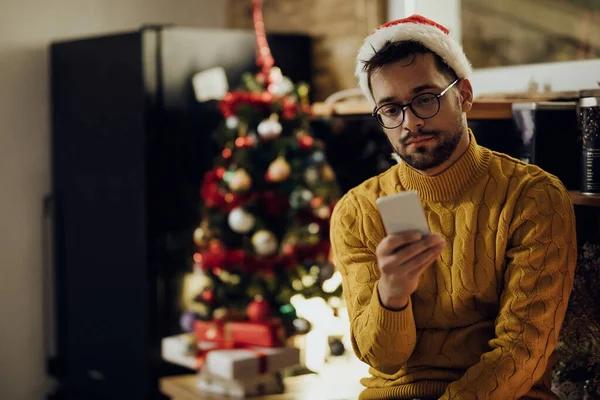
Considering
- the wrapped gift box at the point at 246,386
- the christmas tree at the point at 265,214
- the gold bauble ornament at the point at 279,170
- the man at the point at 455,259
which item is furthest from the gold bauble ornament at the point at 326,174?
the man at the point at 455,259

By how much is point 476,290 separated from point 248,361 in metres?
1.31

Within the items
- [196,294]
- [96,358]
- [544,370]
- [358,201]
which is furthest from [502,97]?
[96,358]

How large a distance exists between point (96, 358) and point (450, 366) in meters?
2.12

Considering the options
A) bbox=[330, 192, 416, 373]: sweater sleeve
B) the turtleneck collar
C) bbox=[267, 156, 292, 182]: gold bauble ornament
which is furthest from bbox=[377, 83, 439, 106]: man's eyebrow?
bbox=[267, 156, 292, 182]: gold bauble ornament

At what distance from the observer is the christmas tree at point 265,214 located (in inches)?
117

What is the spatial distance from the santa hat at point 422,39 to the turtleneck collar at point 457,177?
153 millimetres

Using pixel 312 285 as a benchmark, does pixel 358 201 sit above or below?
above

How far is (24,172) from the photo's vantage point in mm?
3727

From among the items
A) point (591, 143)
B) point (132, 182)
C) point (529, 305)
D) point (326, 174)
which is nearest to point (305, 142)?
point (326, 174)

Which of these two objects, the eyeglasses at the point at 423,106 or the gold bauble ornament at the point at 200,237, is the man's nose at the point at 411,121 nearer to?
the eyeglasses at the point at 423,106

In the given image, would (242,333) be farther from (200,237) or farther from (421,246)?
(421,246)

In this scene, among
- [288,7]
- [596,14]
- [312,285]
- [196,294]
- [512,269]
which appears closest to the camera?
[512,269]

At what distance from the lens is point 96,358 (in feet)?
11.4

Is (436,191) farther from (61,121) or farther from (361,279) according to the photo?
(61,121)
